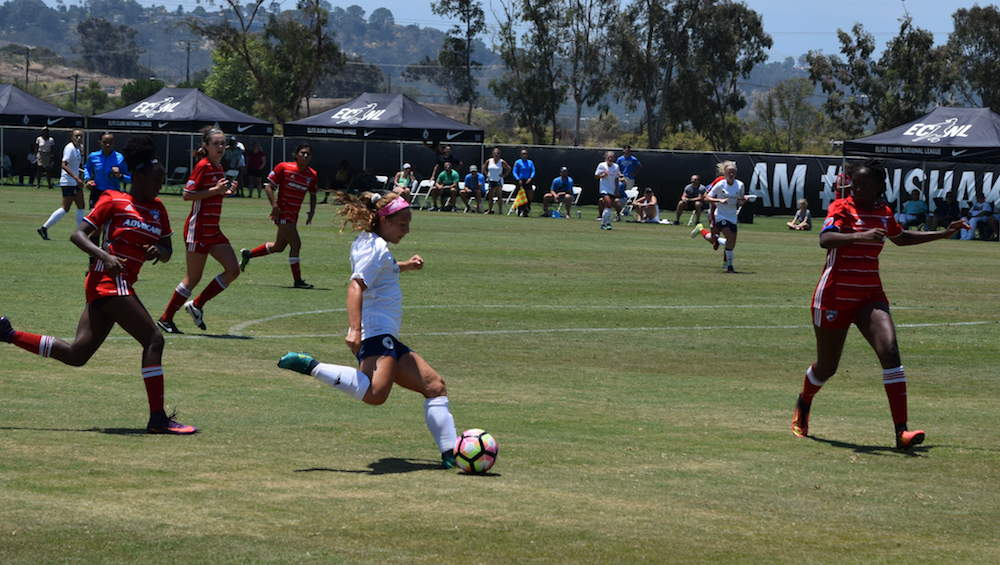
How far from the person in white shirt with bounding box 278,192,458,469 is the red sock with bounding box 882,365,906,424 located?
3.35m

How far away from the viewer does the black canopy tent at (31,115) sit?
148ft

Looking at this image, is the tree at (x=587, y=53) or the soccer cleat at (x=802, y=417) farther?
the tree at (x=587, y=53)

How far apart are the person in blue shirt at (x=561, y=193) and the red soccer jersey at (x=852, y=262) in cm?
3108

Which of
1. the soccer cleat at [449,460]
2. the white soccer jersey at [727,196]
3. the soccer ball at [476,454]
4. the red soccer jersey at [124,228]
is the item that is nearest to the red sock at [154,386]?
the red soccer jersey at [124,228]

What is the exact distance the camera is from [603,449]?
7.93 meters

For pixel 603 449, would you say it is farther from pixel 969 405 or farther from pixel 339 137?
pixel 339 137

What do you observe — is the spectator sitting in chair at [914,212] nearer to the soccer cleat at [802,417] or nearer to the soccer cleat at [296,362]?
the soccer cleat at [802,417]

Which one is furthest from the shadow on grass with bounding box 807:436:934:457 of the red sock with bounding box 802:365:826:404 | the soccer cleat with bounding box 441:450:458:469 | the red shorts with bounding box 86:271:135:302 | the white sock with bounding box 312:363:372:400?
the red shorts with bounding box 86:271:135:302

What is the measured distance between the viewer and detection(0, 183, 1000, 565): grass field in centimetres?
563

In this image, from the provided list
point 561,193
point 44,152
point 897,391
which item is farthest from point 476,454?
point 44,152

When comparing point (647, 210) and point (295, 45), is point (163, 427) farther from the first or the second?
point (295, 45)

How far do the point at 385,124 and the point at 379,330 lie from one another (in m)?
36.4

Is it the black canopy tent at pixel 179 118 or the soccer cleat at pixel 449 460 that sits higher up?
the black canopy tent at pixel 179 118

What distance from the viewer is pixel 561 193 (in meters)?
40.6
